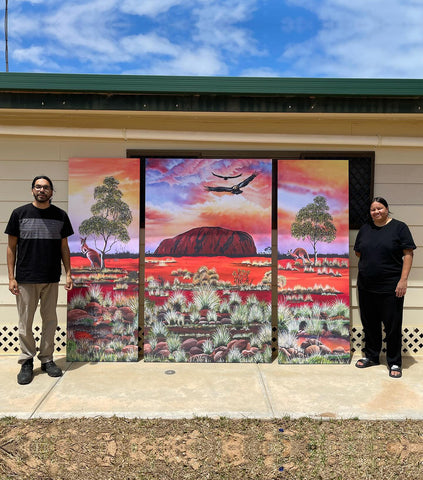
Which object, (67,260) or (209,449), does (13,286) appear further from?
(209,449)

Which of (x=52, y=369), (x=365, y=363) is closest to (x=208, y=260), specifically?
(x=52, y=369)

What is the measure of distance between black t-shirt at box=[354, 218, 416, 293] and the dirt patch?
154 centimetres

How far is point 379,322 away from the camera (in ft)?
15.0

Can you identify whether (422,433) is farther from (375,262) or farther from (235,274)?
(235,274)

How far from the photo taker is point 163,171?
15.5 ft

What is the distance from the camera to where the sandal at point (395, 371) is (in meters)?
4.28

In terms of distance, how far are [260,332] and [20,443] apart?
2804 mm

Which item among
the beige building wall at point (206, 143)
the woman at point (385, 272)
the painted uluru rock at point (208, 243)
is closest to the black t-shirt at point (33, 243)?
the beige building wall at point (206, 143)

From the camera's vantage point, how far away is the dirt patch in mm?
2689

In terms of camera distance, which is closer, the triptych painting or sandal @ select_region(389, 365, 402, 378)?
sandal @ select_region(389, 365, 402, 378)

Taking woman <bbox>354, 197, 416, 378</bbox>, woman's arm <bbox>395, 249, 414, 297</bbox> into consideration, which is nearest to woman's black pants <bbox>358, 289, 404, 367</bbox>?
woman <bbox>354, 197, 416, 378</bbox>

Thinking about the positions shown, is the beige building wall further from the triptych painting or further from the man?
the man

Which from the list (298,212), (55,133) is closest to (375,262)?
(298,212)

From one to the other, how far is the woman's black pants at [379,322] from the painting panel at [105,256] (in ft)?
9.38
